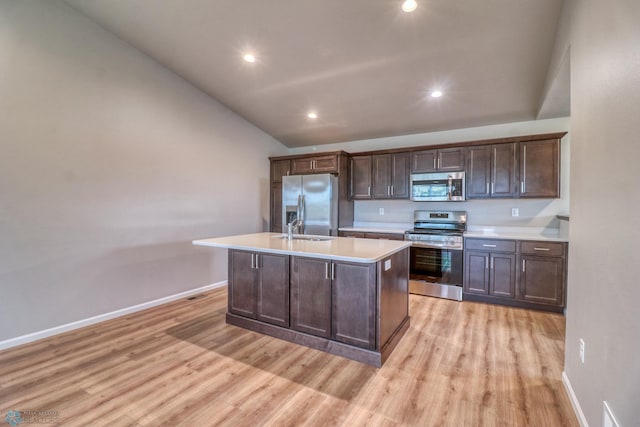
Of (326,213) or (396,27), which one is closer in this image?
(396,27)

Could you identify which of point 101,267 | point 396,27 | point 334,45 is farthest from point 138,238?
point 396,27

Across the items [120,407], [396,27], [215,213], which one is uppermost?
[396,27]

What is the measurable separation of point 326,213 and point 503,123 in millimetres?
2854

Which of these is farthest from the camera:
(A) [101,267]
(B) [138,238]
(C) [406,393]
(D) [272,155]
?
(D) [272,155]

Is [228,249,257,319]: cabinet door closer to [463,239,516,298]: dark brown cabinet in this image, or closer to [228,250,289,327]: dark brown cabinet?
[228,250,289,327]: dark brown cabinet

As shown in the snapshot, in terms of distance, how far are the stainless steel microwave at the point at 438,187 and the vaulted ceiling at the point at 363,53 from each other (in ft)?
2.62

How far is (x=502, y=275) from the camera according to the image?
3562 mm

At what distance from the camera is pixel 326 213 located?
461 centimetres

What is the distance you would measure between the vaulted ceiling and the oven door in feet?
6.22

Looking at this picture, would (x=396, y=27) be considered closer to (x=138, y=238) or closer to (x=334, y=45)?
(x=334, y=45)

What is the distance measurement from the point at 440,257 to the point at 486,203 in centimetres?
110

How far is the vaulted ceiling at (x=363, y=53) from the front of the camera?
2449 mm

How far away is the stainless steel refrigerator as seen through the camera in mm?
4598

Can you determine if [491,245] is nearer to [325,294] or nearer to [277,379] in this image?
[325,294]
